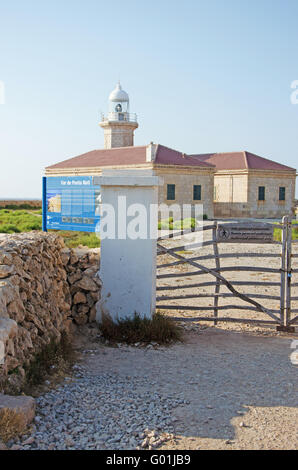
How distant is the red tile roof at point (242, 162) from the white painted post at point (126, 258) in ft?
88.7

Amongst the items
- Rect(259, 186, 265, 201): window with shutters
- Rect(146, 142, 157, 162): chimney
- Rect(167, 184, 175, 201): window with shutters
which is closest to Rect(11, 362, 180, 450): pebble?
Rect(146, 142, 157, 162): chimney

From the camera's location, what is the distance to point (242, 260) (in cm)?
1373

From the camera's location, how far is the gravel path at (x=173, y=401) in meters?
3.54

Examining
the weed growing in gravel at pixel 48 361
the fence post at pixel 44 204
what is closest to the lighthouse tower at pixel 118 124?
the fence post at pixel 44 204

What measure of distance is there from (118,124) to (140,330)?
3226 centimetres

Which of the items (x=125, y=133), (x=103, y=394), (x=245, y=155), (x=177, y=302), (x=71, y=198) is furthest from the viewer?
(x=125, y=133)

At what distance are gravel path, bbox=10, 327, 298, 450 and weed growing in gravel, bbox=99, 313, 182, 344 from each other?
24cm

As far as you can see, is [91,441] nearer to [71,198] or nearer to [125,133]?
[71,198]

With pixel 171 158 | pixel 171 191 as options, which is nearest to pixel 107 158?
pixel 171 158

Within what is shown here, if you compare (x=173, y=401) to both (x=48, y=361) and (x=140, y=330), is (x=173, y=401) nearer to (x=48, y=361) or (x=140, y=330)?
(x=48, y=361)

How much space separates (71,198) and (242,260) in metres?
5.45

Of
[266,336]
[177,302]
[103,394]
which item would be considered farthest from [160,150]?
[103,394]

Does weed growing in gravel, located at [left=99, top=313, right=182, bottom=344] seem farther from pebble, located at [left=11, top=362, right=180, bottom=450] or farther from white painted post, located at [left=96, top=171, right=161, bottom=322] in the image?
pebble, located at [left=11, top=362, right=180, bottom=450]

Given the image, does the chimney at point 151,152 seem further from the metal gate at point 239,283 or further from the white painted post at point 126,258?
the white painted post at point 126,258
